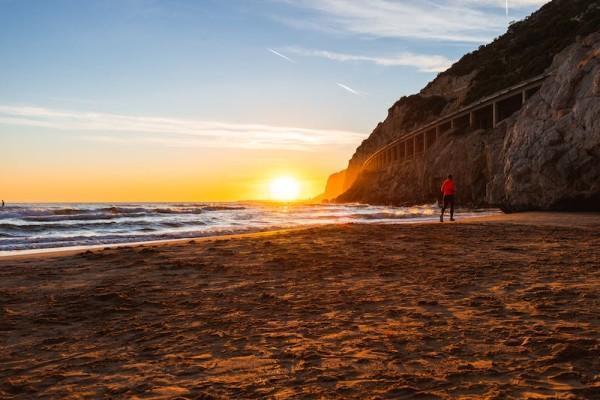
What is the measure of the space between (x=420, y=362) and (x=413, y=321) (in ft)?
3.00

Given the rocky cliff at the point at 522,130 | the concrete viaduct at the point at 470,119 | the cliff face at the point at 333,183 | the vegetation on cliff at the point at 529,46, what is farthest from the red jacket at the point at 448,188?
the cliff face at the point at 333,183

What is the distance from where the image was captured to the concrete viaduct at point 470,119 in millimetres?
33375

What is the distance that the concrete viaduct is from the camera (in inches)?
1314

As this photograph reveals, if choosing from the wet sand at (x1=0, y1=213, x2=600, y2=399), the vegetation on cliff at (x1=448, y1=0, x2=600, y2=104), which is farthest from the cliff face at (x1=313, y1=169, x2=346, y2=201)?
the wet sand at (x1=0, y1=213, x2=600, y2=399)

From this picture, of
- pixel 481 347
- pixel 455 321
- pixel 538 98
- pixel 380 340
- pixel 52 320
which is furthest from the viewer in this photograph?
pixel 538 98

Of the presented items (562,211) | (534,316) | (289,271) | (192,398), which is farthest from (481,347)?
(562,211)

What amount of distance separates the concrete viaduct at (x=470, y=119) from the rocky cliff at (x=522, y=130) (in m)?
1.95

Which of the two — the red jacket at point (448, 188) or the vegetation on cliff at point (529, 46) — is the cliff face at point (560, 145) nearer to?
the red jacket at point (448, 188)

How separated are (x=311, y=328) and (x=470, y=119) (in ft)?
134

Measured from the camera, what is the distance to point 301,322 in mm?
3980

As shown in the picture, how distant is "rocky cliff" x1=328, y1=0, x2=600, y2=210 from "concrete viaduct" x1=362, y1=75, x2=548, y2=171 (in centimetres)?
195

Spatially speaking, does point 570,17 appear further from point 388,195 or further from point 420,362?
point 420,362

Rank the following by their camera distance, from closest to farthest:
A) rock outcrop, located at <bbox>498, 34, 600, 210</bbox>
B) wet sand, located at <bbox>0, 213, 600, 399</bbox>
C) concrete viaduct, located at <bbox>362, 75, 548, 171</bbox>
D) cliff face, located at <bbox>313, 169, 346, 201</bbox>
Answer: wet sand, located at <bbox>0, 213, 600, 399</bbox>, rock outcrop, located at <bbox>498, 34, 600, 210</bbox>, concrete viaduct, located at <bbox>362, 75, 548, 171</bbox>, cliff face, located at <bbox>313, 169, 346, 201</bbox>

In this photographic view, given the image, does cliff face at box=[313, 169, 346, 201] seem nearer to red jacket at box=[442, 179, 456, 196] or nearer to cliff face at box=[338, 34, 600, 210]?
cliff face at box=[338, 34, 600, 210]
